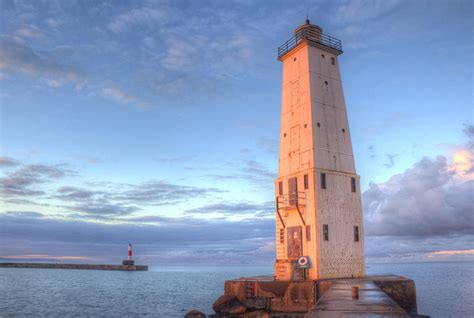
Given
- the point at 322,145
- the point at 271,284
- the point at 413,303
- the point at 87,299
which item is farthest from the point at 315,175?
the point at 87,299

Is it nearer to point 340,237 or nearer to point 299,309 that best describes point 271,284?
point 299,309

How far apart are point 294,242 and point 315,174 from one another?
5.59 m

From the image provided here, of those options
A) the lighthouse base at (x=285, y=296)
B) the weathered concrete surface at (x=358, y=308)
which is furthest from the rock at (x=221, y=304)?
the weathered concrete surface at (x=358, y=308)

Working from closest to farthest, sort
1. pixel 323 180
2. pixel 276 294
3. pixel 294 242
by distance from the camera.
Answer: pixel 276 294 < pixel 323 180 < pixel 294 242

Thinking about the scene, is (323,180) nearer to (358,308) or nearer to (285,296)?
(285,296)

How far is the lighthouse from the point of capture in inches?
1160

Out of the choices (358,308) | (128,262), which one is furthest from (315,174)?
(128,262)

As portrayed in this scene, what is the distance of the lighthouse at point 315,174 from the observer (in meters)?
29.5

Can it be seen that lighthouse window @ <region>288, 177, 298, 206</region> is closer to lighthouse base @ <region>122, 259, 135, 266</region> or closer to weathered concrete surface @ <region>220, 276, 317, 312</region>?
weathered concrete surface @ <region>220, 276, 317, 312</region>

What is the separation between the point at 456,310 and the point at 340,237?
20548mm

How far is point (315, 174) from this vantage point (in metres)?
30.3

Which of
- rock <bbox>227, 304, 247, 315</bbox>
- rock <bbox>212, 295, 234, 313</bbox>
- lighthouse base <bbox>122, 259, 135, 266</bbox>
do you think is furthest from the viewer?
lighthouse base <bbox>122, 259, 135, 266</bbox>

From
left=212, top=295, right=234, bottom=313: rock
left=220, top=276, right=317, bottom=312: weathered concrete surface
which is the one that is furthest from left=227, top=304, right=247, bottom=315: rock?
left=212, top=295, right=234, bottom=313: rock

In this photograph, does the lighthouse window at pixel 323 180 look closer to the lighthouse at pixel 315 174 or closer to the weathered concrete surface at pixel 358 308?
the lighthouse at pixel 315 174
